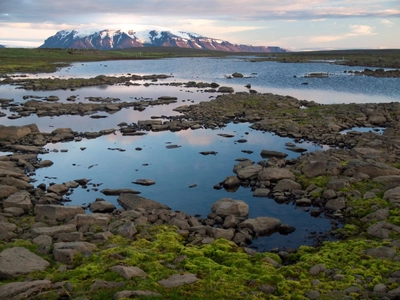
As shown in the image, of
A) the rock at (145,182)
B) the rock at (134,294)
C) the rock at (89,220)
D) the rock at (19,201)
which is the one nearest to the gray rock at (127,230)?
the rock at (89,220)

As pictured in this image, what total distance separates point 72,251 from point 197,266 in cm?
502

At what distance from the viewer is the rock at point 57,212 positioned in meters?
19.8

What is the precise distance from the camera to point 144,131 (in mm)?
42406

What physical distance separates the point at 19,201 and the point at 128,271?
1113 cm

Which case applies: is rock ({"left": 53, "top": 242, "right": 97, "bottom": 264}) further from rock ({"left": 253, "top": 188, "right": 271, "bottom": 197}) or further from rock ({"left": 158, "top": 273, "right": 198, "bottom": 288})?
rock ({"left": 253, "top": 188, "right": 271, "bottom": 197})

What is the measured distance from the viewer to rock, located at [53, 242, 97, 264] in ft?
49.7

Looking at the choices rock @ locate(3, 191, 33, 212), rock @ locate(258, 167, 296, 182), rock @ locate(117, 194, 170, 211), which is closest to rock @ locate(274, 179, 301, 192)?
rock @ locate(258, 167, 296, 182)

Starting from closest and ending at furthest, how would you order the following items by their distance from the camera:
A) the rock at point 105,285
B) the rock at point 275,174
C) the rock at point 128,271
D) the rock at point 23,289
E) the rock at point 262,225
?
the rock at point 23,289 → the rock at point 105,285 → the rock at point 128,271 → the rock at point 262,225 → the rock at point 275,174

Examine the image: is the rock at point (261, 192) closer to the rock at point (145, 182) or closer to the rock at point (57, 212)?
the rock at point (145, 182)

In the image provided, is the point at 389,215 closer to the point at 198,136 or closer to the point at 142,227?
the point at 142,227

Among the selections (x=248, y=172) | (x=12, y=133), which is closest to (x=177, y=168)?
(x=248, y=172)

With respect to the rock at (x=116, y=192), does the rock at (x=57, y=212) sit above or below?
above

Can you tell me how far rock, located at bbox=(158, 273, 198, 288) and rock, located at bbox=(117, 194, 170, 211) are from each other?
8488 mm

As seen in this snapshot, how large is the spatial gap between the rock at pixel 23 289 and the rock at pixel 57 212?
7.07 m
